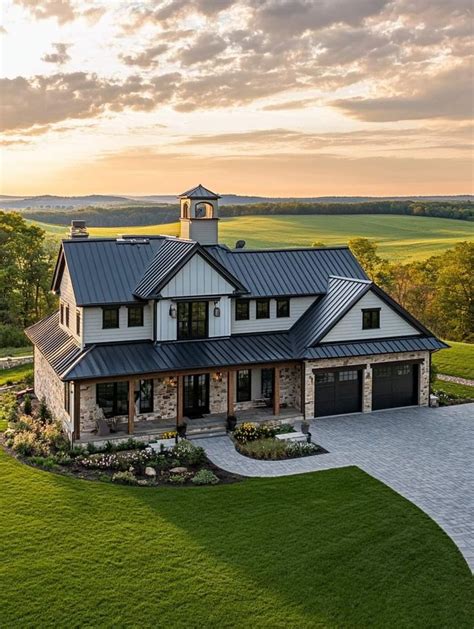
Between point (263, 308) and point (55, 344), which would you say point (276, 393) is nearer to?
point (263, 308)

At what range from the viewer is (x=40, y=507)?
19672mm

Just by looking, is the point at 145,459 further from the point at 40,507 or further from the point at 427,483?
the point at 427,483

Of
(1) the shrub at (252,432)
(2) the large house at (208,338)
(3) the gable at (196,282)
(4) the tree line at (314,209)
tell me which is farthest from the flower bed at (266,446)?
(4) the tree line at (314,209)

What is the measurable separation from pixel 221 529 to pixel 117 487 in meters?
4.45

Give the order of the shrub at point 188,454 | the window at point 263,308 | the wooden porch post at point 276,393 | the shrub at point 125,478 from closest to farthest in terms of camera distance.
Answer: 1. the shrub at point 125,478
2. the shrub at point 188,454
3. the wooden porch post at point 276,393
4. the window at point 263,308

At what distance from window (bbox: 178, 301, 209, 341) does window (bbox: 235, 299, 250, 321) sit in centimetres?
180

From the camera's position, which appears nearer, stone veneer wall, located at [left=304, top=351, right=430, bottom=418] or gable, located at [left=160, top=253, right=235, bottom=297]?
gable, located at [left=160, top=253, right=235, bottom=297]

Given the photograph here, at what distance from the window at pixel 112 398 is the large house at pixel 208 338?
41 mm

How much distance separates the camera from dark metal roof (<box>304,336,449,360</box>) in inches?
1132

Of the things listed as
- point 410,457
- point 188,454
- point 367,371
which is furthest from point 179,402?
point 410,457

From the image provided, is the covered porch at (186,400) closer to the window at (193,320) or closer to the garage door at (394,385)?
the window at (193,320)

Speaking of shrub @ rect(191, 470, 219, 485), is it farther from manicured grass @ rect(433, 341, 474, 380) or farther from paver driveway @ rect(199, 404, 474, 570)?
manicured grass @ rect(433, 341, 474, 380)

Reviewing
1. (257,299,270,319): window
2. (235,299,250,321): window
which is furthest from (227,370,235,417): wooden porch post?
(257,299,270,319): window

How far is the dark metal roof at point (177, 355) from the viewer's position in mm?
25891
